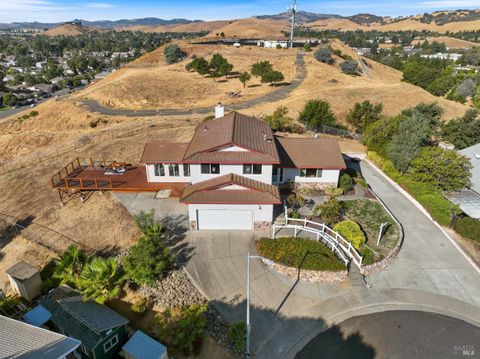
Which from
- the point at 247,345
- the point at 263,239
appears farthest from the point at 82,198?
the point at 247,345

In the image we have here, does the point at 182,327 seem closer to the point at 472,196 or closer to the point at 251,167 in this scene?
the point at 251,167

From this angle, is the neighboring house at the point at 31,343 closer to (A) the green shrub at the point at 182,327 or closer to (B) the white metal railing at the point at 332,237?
(A) the green shrub at the point at 182,327

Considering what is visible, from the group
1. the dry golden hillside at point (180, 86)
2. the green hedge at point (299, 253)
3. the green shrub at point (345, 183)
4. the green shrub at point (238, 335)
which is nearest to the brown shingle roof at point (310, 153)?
the green shrub at point (345, 183)

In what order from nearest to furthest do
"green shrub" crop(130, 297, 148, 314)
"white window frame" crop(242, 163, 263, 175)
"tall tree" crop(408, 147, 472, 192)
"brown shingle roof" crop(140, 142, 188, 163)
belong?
"green shrub" crop(130, 297, 148, 314) → "white window frame" crop(242, 163, 263, 175) → "tall tree" crop(408, 147, 472, 192) → "brown shingle roof" crop(140, 142, 188, 163)

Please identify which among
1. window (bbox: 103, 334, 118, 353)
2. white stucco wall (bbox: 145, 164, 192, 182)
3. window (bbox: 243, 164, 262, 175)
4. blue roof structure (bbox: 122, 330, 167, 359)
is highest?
window (bbox: 243, 164, 262, 175)

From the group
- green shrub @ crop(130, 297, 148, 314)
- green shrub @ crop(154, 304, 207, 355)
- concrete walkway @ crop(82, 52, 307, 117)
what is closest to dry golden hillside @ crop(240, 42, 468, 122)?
concrete walkway @ crop(82, 52, 307, 117)

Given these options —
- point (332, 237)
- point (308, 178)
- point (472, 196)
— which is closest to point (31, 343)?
point (332, 237)

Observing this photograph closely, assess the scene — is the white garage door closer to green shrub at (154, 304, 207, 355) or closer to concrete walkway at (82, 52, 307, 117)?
green shrub at (154, 304, 207, 355)
